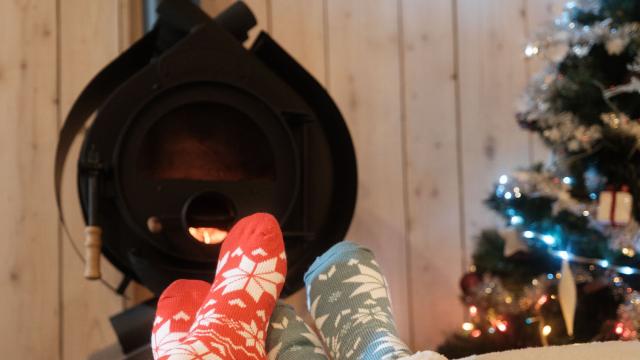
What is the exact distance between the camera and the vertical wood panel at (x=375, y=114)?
1.73 meters

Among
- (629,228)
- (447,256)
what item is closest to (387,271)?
(447,256)

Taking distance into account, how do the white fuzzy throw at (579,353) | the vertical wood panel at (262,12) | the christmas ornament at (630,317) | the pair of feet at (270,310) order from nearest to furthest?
1. the white fuzzy throw at (579,353)
2. the pair of feet at (270,310)
3. the christmas ornament at (630,317)
4. the vertical wood panel at (262,12)

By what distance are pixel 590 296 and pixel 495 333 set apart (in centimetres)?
22

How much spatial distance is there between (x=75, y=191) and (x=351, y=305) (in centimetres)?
90

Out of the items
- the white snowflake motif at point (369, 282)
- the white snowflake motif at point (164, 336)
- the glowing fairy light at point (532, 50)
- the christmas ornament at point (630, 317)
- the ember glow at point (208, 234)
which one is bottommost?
the christmas ornament at point (630, 317)

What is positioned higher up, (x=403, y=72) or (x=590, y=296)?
(x=403, y=72)

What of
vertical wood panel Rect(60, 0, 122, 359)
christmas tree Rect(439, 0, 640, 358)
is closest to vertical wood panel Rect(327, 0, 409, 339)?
christmas tree Rect(439, 0, 640, 358)

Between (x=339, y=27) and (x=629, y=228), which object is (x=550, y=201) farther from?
(x=339, y=27)

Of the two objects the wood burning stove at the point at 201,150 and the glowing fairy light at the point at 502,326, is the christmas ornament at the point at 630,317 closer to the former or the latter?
the glowing fairy light at the point at 502,326

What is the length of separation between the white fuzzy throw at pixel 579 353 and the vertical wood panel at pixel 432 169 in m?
1.20

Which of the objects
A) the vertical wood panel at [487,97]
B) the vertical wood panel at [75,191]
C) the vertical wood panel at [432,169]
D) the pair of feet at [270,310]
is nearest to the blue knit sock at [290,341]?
the pair of feet at [270,310]

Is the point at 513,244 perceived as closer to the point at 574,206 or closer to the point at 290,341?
the point at 574,206

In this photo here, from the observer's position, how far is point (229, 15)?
1.34 meters

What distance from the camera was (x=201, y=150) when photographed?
1354mm
